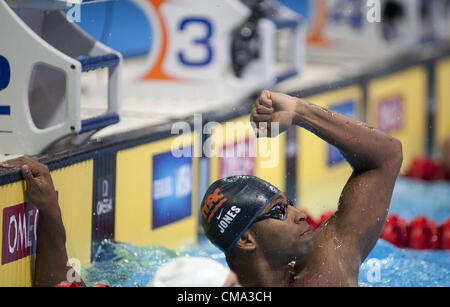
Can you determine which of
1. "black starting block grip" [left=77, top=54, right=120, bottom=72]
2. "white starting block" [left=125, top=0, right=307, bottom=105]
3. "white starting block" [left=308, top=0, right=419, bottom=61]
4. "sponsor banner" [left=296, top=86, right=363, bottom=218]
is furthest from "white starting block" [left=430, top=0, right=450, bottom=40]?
"black starting block grip" [left=77, top=54, right=120, bottom=72]

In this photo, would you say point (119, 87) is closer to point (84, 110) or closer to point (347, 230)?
point (84, 110)

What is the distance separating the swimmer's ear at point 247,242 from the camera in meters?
2.60

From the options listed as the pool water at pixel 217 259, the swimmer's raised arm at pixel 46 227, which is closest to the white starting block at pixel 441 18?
the pool water at pixel 217 259

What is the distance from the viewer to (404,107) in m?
6.14

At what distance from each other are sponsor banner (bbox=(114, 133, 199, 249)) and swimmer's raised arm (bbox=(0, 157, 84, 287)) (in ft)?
2.12

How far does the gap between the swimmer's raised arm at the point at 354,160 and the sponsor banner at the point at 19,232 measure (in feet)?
2.58

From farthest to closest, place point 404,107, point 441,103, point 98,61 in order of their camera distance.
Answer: point 441,103
point 404,107
point 98,61

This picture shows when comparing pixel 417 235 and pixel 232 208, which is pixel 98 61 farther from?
pixel 417 235

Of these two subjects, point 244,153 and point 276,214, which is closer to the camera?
point 276,214

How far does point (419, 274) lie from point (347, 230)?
907 millimetres

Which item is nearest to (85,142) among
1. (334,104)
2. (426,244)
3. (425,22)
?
(426,244)

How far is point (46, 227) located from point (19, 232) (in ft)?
0.31

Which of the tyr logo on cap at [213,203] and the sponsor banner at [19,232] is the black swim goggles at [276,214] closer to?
the tyr logo on cap at [213,203]

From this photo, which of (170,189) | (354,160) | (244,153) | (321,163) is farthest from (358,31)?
(354,160)
